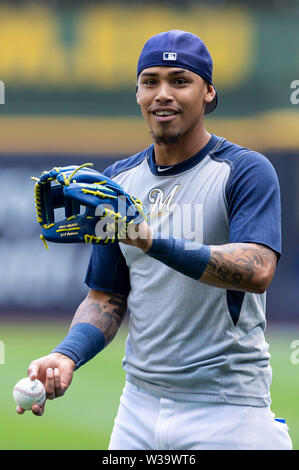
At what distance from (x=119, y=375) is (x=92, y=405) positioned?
1.28m

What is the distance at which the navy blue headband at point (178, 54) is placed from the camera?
2.71 meters

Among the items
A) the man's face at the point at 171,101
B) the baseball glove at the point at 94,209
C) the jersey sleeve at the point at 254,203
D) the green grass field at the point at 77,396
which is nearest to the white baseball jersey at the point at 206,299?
the jersey sleeve at the point at 254,203

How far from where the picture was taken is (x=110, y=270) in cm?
292

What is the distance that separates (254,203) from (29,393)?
0.96 m

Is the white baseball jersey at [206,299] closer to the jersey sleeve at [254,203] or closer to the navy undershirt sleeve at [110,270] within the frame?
the jersey sleeve at [254,203]

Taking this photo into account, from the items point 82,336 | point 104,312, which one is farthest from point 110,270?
point 82,336

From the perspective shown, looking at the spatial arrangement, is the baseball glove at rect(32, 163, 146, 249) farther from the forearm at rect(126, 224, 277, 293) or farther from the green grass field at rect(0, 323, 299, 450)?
the green grass field at rect(0, 323, 299, 450)

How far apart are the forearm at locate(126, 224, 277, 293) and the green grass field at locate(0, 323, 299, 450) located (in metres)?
3.32

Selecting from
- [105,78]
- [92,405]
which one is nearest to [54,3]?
[105,78]

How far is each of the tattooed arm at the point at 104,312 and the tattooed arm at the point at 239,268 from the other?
2.11 ft

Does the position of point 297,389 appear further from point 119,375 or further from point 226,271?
point 226,271

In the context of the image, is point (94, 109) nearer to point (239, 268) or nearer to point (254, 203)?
point (254, 203)

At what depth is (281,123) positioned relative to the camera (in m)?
11.2

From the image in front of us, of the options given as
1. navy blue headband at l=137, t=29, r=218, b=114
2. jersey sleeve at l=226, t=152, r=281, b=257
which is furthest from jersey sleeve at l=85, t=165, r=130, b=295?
navy blue headband at l=137, t=29, r=218, b=114
